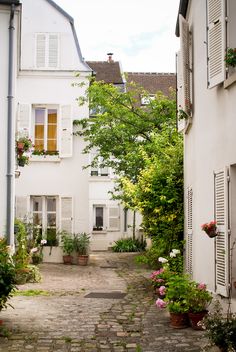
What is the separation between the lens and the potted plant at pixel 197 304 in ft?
25.5

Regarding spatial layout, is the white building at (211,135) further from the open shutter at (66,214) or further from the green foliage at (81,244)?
the open shutter at (66,214)

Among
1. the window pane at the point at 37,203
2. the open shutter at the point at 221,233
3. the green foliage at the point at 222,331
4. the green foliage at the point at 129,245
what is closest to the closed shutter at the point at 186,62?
the open shutter at the point at 221,233

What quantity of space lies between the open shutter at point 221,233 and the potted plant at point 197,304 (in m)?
0.34

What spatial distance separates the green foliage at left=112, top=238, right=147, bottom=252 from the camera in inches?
1063

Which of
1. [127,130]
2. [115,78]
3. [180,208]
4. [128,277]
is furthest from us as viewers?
[115,78]

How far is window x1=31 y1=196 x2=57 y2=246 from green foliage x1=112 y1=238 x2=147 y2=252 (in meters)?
7.70

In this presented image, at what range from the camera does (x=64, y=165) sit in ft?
66.0

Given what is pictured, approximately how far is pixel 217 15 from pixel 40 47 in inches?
546

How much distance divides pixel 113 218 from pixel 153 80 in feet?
32.9

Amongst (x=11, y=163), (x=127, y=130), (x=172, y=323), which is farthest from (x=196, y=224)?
(x=127, y=130)

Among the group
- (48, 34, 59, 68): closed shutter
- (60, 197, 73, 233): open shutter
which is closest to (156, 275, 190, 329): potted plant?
(60, 197, 73, 233): open shutter

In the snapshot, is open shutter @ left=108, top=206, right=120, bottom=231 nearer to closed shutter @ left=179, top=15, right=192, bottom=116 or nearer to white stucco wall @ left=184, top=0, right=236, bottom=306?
white stucco wall @ left=184, top=0, right=236, bottom=306

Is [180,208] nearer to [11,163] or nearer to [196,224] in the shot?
[196,224]

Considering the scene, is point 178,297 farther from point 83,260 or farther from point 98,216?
point 98,216
